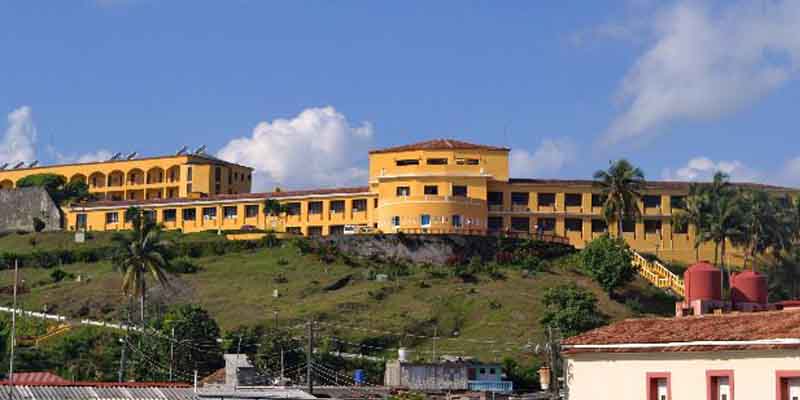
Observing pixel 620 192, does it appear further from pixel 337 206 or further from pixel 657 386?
pixel 657 386

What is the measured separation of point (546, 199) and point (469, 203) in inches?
361

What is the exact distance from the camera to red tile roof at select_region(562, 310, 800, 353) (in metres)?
45.8

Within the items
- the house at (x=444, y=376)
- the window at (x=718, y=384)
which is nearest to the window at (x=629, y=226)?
the house at (x=444, y=376)

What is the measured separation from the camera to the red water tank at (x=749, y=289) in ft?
282

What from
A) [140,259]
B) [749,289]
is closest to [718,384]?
[749,289]

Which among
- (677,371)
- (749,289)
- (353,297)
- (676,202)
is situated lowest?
(677,371)

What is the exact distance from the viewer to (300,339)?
120 metres

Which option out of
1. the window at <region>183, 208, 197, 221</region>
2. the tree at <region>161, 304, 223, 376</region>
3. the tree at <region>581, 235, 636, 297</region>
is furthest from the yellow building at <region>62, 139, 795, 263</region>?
the tree at <region>161, 304, 223, 376</region>

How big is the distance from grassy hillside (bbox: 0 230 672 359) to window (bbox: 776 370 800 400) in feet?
248

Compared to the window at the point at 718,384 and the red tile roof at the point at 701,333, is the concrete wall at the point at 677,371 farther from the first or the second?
the red tile roof at the point at 701,333

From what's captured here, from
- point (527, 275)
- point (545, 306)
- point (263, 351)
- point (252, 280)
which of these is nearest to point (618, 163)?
point (527, 275)

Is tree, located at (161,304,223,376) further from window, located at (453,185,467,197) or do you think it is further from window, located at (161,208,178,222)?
window, located at (161,208,178,222)

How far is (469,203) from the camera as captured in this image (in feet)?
499

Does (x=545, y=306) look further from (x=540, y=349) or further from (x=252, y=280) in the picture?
(x=252, y=280)
